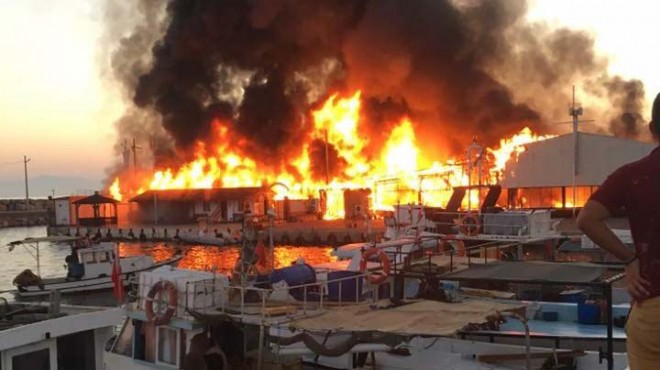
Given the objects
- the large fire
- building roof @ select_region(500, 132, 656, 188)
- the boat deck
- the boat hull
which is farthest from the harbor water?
the boat deck

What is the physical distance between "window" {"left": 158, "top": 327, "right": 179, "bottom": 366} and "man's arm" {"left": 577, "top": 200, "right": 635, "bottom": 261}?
11.0 m

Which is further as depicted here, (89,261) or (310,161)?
(310,161)

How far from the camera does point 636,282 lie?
3801 mm

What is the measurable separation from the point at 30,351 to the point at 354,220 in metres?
68.5

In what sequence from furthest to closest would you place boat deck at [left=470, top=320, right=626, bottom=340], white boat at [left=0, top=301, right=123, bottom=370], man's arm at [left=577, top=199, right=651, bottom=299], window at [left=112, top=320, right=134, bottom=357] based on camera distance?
1. boat deck at [left=470, top=320, right=626, bottom=340]
2. window at [left=112, top=320, right=134, bottom=357]
3. white boat at [left=0, top=301, right=123, bottom=370]
4. man's arm at [left=577, top=199, right=651, bottom=299]

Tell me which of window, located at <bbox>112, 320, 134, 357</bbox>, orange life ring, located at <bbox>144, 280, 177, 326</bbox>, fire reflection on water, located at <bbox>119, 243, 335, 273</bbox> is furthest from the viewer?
fire reflection on water, located at <bbox>119, 243, 335, 273</bbox>

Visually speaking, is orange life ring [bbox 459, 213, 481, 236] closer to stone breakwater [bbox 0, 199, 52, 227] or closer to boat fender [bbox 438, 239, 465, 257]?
boat fender [bbox 438, 239, 465, 257]


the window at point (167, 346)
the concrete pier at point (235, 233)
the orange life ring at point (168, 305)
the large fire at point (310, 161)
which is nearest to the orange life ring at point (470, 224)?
the window at point (167, 346)

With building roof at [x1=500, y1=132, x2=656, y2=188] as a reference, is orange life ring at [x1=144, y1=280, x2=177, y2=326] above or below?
below

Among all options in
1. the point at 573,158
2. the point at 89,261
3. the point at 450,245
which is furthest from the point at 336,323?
the point at 573,158

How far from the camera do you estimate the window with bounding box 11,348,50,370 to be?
10.0 m

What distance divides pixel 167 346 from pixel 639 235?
38.2 ft

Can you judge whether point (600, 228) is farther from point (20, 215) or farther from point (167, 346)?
point (20, 215)

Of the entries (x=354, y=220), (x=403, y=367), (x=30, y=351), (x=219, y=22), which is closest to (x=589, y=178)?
(x=354, y=220)
